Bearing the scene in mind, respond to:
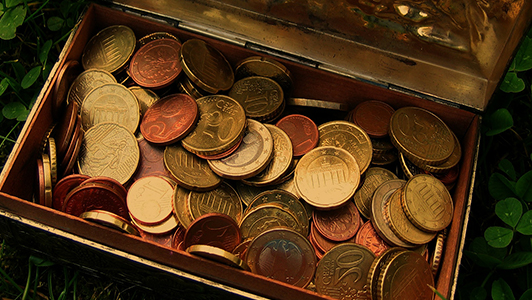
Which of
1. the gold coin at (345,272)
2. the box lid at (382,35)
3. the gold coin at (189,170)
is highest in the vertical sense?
the box lid at (382,35)

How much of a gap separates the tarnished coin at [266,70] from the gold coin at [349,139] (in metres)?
0.31

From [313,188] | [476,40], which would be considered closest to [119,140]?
[313,188]

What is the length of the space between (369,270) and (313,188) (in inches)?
18.0

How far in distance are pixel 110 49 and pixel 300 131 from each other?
114 cm

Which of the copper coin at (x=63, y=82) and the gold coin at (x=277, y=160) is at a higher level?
the copper coin at (x=63, y=82)

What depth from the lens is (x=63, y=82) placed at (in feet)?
7.78

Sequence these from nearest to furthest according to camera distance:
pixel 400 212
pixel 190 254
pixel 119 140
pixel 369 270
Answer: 1. pixel 190 254
2. pixel 369 270
3. pixel 400 212
4. pixel 119 140

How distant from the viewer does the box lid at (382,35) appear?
2.21 m

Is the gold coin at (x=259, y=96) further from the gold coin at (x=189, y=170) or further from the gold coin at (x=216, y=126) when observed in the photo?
Result: the gold coin at (x=189, y=170)

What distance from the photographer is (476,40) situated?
2258mm

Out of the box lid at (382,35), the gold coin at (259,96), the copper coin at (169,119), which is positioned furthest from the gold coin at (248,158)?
the box lid at (382,35)

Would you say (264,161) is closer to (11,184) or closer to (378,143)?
(378,143)

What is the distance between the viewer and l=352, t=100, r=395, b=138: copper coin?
8.07ft

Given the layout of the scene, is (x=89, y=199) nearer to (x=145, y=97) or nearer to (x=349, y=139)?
(x=145, y=97)
